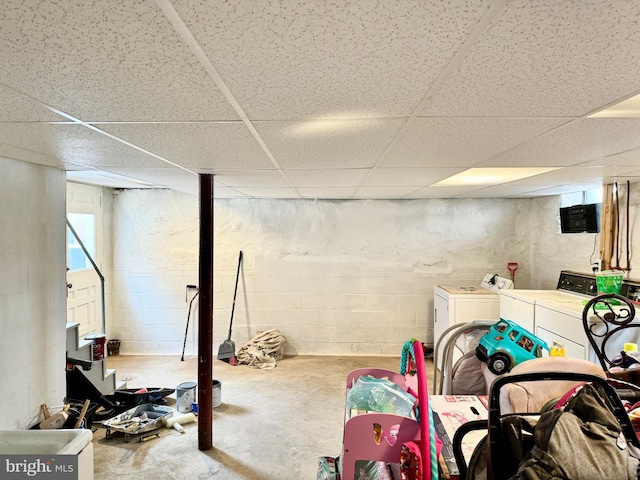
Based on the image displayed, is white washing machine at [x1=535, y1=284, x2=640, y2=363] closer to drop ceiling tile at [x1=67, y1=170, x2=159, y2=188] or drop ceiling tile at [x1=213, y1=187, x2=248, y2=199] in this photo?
drop ceiling tile at [x1=213, y1=187, x2=248, y2=199]

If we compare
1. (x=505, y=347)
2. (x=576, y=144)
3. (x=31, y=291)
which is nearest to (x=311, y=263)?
(x=31, y=291)

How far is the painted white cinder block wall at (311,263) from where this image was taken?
16.7ft

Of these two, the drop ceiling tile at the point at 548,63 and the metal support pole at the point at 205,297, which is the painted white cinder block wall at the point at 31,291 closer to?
the metal support pole at the point at 205,297

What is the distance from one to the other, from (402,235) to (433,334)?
1.36m

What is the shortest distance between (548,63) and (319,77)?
22.9 inches

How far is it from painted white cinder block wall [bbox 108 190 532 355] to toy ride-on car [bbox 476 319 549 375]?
293 centimetres

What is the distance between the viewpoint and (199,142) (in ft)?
6.17

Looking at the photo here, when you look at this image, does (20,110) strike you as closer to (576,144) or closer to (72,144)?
(72,144)

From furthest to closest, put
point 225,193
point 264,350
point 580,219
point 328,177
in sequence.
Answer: point 264,350
point 225,193
point 580,219
point 328,177

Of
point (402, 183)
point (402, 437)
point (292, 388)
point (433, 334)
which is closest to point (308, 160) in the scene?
point (402, 183)

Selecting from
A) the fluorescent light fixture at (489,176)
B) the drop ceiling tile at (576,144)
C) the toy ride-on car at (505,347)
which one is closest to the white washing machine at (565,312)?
the toy ride-on car at (505,347)

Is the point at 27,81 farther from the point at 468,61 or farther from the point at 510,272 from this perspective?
the point at 510,272

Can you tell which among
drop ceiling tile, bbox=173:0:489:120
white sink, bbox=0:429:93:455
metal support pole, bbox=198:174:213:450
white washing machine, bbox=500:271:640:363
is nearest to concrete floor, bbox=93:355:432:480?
metal support pole, bbox=198:174:213:450

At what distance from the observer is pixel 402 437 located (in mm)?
1379
